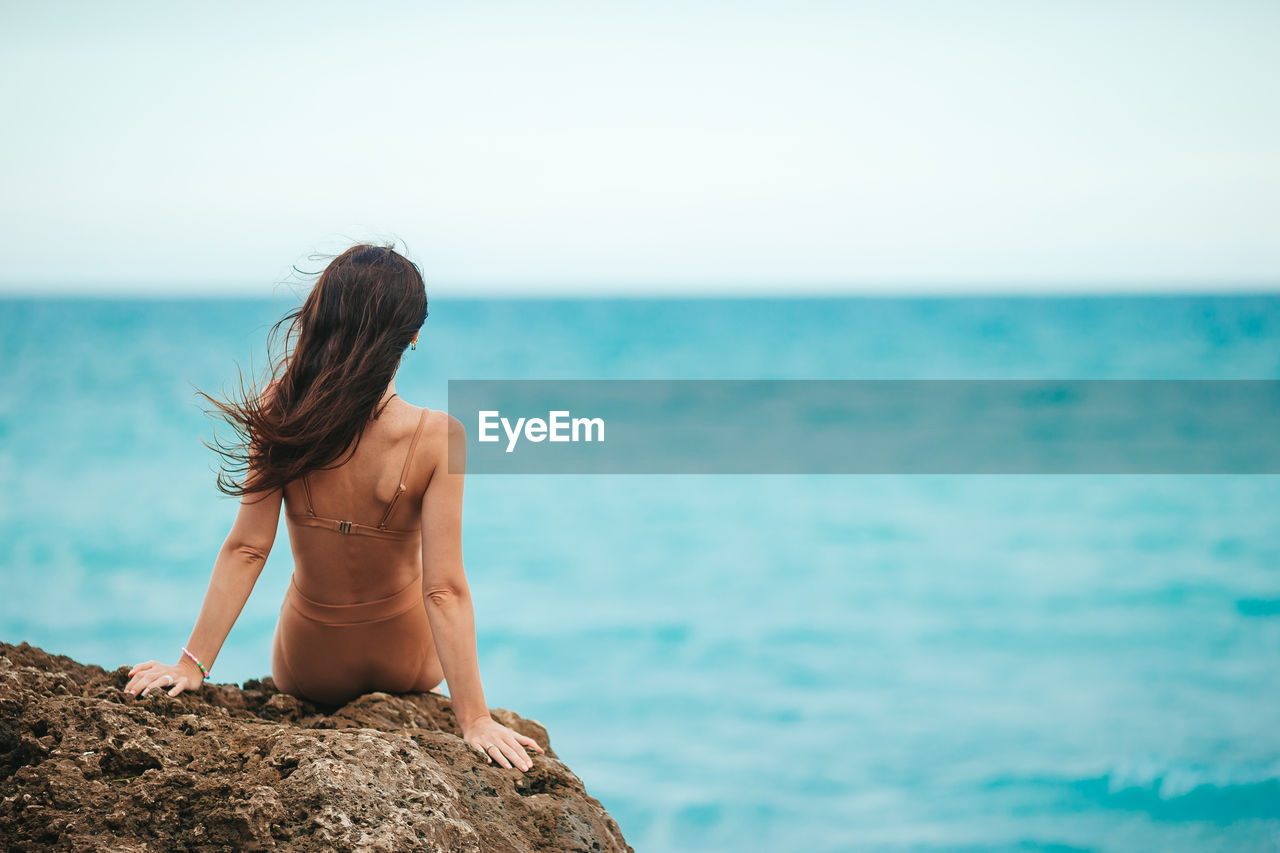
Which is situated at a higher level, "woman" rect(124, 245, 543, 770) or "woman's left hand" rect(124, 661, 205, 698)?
"woman" rect(124, 245, 543, 770)

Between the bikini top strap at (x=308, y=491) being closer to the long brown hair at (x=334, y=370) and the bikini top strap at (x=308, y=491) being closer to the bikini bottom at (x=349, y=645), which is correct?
the long brown hair at (x=334, y=370)

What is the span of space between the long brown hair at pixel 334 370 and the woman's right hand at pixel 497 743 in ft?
2.69

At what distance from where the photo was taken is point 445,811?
7.16 ft

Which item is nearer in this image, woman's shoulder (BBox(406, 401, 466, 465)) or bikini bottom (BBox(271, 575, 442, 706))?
woman's shoulder (BBox(406, 401, 466, 465))

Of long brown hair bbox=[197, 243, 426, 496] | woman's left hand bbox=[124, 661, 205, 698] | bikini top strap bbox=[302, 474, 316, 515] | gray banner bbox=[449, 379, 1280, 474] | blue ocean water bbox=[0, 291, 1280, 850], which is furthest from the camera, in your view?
gray banner bbox=[449, 379, 1280, 474]

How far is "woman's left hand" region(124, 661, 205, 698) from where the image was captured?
2.61 m

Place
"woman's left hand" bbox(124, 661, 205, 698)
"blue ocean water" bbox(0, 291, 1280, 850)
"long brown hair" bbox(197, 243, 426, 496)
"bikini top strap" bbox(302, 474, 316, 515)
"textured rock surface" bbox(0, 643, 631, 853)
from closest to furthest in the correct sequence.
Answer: "textured rock surface" bbox(0, 643, 631, 853) < "woman's left hand" bbox(124, 661, 205, 698) < "long brown hair" bbox(197, 243, 426, 496) < "bikini top strap" bbox(302, 474, 316, 515) < "blue ocean water" bbox(0, 291, 1280, 850)

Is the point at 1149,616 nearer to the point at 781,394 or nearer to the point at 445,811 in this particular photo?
the point at 445,811

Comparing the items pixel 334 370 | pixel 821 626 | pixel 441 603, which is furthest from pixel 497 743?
pixel 821 626

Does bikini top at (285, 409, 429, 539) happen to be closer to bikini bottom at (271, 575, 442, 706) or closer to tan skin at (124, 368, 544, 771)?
tan skin at (124, 368, 544, 771)

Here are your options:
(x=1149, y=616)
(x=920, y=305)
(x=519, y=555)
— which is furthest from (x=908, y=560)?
(x=920, y=305)

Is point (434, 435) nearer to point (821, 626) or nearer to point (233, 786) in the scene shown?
point (233, 786)

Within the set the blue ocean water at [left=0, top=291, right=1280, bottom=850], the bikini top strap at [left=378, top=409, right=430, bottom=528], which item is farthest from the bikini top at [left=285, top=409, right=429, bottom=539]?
the blue ocean water at [left=0, top=291, right=1280, bottom=850]

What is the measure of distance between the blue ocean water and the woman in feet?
2.12
